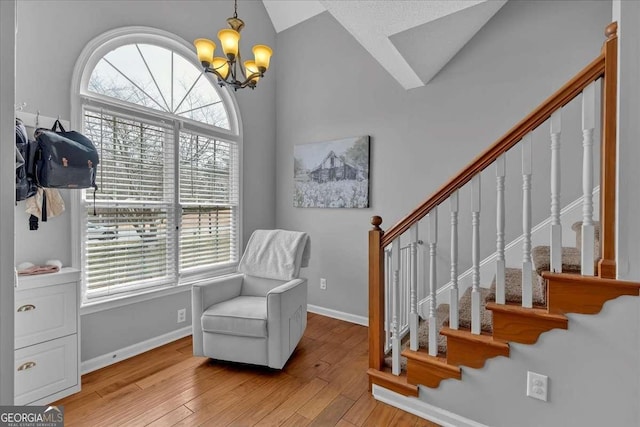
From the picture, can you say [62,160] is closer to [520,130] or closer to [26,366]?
[26,366]

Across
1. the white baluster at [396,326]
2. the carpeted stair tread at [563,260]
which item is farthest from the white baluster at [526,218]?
the white baluster at [396,326]

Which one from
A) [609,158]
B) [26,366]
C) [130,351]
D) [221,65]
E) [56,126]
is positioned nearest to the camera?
[609,158]

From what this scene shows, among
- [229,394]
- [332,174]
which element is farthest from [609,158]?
[229,394]

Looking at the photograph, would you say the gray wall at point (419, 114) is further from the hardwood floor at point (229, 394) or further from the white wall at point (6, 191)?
the white wall at point (6, 191)

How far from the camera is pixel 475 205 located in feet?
5.12

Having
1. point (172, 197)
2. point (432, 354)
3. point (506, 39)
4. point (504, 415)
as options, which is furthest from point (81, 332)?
point (506, 39)

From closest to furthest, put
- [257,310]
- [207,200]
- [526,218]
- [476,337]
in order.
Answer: [526,218], [476,337], [257,310], [207,200]

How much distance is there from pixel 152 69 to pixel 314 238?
7.78 ft

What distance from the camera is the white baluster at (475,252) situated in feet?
5.11

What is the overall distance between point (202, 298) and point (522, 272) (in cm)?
219

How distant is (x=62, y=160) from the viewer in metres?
1.85

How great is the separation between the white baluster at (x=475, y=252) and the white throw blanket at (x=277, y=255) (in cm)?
149

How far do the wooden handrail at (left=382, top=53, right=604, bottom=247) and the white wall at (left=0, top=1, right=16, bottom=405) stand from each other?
169 centimetres

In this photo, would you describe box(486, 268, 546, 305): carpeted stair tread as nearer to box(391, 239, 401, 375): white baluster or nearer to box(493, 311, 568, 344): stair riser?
box(493, 311, 568, 344): stair riser
